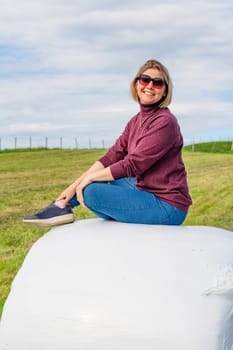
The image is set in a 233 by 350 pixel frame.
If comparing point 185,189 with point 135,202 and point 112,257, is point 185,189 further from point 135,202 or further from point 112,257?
point 112,257

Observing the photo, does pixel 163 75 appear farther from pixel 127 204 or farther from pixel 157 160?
pixel 127 204

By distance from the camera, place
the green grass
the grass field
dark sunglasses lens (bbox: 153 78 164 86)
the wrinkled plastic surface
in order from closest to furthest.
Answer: the wrinkled plastic surface, dark sunglasses lens (bbox: 153 78 164 86), the grass field, the green grass

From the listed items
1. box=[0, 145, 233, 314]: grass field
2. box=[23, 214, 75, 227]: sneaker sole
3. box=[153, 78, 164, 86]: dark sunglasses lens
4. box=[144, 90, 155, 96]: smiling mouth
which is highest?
box=[153, 78, 164, 86]: dark sunglasses lens

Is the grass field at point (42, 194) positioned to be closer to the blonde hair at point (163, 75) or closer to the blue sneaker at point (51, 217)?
the blue sneaker at point (51, 217)

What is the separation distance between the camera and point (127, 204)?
505 cm

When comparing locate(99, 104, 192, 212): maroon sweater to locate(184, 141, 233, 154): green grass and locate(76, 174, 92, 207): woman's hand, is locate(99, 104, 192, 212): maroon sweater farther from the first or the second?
locate(184, 141, 233, 154): green grass

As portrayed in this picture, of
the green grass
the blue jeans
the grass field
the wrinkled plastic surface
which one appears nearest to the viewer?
the wrinkled plastic surface

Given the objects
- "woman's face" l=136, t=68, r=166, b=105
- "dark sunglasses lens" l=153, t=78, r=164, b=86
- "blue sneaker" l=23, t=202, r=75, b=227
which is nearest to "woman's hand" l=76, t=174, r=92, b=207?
"blue sneaker" l=23, t=202, r=75, b=227

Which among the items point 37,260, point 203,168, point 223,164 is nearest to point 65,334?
point 37,260

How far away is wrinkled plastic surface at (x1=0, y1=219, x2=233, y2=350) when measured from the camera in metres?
4.33

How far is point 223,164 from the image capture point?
88.2 feet

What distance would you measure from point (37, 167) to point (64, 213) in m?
21.0

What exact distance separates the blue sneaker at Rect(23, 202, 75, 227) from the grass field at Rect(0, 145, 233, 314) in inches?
102

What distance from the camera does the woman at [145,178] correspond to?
16.6 feet
